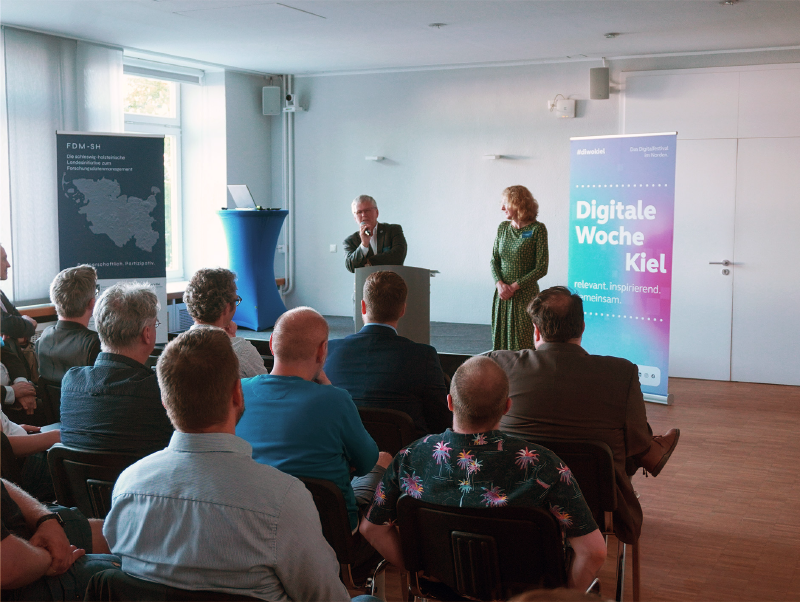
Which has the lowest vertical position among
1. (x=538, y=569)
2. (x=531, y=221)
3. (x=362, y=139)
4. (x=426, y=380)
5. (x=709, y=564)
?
(x=709, y=564)

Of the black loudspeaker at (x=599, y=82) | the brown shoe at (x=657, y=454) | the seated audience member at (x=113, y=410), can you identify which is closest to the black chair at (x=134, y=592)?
the seated audience member at (x=113, y=410)

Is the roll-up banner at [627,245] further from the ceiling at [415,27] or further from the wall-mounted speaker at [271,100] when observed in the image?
the wall-mounted speaker at [271,100]

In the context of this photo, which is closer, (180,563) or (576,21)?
(180,563)

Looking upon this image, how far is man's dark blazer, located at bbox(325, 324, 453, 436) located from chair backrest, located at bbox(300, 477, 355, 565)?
63 cm

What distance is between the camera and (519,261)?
16.9 feet

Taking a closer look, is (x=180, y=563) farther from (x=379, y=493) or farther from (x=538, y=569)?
(x=538, y=569)

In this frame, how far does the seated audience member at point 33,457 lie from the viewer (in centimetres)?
263

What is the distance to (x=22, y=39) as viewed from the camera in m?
6.31

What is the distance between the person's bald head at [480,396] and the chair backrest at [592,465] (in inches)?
20.6

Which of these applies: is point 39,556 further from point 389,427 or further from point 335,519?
point 389,427

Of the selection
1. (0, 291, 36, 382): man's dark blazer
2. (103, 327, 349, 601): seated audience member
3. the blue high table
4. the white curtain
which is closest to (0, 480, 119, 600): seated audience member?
(103, 327, 349, 601): seated audience member

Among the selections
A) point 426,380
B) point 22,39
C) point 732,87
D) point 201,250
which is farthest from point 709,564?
point 201,250

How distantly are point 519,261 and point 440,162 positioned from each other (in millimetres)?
3503

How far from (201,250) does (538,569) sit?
7.63 metres
